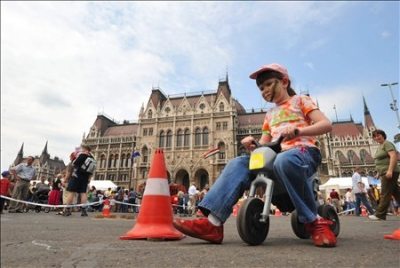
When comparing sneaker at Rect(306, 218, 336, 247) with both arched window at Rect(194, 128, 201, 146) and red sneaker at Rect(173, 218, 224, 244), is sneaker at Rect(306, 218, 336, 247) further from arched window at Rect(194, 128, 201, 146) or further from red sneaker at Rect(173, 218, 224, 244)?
arched window at Rect(194, 128, 201, 146)

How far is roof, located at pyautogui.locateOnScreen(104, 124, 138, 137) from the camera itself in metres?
47.4

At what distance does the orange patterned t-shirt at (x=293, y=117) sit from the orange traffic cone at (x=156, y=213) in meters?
1.22

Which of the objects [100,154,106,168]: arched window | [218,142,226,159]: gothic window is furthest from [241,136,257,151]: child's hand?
[100,154,106,168]: arched window

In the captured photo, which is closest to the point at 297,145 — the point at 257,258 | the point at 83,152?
the point at 257,258

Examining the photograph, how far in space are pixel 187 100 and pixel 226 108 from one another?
250 inches

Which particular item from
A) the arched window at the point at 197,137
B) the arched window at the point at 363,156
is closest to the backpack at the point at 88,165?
the arched window at the point at 197,137

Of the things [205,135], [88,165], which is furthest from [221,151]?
[88,165]

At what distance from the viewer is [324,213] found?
8.54 feet

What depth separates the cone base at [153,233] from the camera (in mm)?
2541

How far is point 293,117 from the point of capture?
253 cm

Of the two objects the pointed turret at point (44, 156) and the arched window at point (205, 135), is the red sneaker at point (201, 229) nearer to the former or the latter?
the arched window at point (205, 135)

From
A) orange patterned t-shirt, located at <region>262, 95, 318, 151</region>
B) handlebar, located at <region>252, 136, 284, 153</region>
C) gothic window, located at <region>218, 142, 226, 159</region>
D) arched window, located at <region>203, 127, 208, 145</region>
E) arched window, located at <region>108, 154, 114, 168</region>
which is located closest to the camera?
handlebar, located at <region>252, 136, 284, 153</region>

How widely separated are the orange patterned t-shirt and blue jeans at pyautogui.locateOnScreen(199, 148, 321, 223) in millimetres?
113

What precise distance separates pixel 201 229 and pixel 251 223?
0.37 meters
